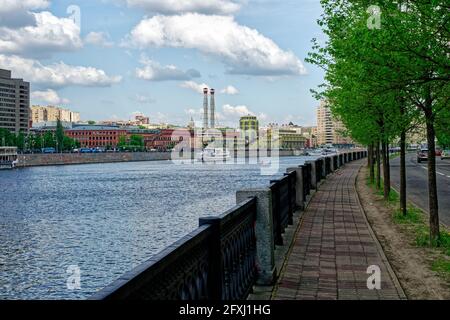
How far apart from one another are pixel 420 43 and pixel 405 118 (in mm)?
6354

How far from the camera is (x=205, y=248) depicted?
5.13 metres

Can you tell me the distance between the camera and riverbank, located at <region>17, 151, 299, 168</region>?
133875 mm

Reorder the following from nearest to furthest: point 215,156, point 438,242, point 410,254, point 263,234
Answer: point 263,234, point 410,254, point 438,242, point 215,156

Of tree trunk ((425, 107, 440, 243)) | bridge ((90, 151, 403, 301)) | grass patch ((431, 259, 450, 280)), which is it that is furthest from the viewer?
tree trunk ((425, 107, 440, 243))

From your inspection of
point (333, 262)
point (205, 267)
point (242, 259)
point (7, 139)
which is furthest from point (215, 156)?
point (205, 267)

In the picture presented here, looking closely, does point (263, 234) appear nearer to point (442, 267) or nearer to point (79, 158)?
point (442, 267)

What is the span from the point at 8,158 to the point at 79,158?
26.0 m

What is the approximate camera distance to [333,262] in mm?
9797

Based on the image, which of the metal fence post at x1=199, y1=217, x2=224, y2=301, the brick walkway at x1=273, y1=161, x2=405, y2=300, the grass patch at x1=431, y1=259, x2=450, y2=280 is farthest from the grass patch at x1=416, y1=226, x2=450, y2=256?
the metal fence post at x1=199, y1=217, x2=224, y2=301

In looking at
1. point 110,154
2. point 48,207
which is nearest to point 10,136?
point 110,154

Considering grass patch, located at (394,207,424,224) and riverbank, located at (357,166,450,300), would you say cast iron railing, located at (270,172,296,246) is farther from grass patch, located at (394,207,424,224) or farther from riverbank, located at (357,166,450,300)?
grass patch, located at (394,207,424,224)

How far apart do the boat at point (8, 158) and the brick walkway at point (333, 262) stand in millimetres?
116758

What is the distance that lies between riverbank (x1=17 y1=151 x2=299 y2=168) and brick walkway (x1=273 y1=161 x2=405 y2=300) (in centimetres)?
12424

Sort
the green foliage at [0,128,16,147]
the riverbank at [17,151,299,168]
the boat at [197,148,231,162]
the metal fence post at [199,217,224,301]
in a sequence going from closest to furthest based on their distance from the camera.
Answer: the metal fence post at [199,217,224,301] → the riverbank at [17,151,299,168] → the green foliage at [0,128,16,147] → the boat at [197,148,231,162]
